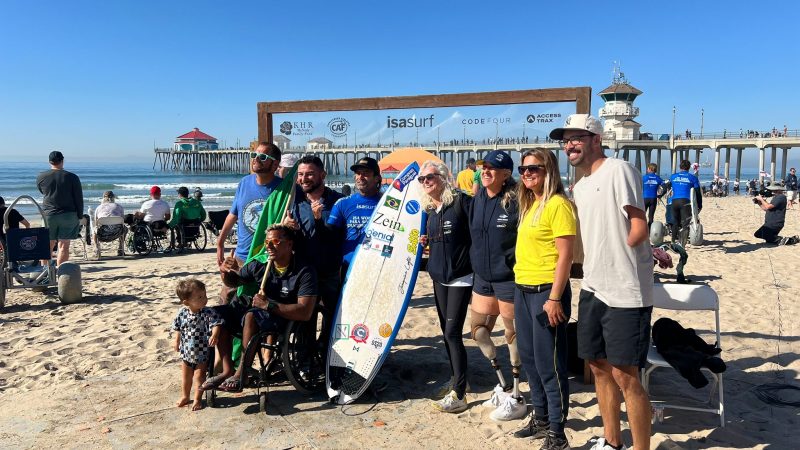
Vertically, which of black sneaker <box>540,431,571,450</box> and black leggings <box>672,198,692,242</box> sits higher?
black leggings <box>672,198,692,242</box>

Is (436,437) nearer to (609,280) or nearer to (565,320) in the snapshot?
(565,320)

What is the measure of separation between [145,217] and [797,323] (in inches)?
429

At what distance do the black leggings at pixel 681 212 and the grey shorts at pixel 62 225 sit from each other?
10.4 metres

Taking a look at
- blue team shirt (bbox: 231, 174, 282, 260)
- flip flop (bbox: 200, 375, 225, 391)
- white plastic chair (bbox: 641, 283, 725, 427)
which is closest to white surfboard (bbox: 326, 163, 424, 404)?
flip flop (bbox: 200, 375, 225, 391)

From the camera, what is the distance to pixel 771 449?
9.96ft

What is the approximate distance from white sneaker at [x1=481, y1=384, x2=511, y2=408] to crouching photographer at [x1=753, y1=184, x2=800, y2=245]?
975 cm

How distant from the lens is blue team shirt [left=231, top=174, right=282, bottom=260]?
416 centimetres

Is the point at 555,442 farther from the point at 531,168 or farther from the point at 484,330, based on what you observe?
the point at 531,168

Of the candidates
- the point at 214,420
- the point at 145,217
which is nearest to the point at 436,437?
the point at 214,420

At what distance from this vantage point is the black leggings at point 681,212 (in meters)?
10.2

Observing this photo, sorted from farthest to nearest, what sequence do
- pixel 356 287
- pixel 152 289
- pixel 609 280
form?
pixel 152 289 < pixel 356 287 < pixel 609 280

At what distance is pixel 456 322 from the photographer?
3.54 m

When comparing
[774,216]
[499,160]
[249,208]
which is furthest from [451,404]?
[774,216]

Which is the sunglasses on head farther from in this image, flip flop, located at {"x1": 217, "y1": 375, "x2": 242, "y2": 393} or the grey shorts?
the grey shorts
